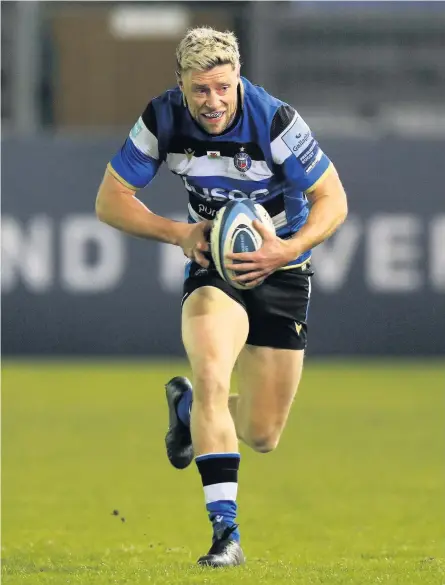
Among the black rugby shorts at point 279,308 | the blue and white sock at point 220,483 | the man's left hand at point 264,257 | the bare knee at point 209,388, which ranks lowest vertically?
the blue and white sock at point 220,483

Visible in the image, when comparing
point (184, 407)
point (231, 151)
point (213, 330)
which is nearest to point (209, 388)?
point (213, 330)

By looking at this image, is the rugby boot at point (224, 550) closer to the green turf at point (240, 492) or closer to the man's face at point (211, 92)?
the green turf at point (240, 492)

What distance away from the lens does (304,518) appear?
354 inches

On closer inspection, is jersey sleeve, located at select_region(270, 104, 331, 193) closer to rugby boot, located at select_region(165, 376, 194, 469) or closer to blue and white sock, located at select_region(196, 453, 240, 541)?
blue and white sock, located at select_region(196, 453, 240, 541)

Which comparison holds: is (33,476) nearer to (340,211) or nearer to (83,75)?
(340,211)

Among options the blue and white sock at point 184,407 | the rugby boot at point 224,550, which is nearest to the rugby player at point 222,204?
the rugby boot at point 224,550

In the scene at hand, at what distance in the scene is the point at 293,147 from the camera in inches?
280

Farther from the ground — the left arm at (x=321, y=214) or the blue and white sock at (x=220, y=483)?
the left arm at (x=321, y=214)

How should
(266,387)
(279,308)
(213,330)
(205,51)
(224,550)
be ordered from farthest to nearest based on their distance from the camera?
(266,387) < (279,308) < (213,330) < (205,51) < (224,550)

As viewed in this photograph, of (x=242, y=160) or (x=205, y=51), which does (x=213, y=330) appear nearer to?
(x=242, y=160)

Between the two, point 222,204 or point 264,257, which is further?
point 222,204

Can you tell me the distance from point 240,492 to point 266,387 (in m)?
2.47

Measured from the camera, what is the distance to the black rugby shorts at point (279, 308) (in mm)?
7727

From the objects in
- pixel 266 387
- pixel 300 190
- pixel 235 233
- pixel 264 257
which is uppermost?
pixel 300 190
